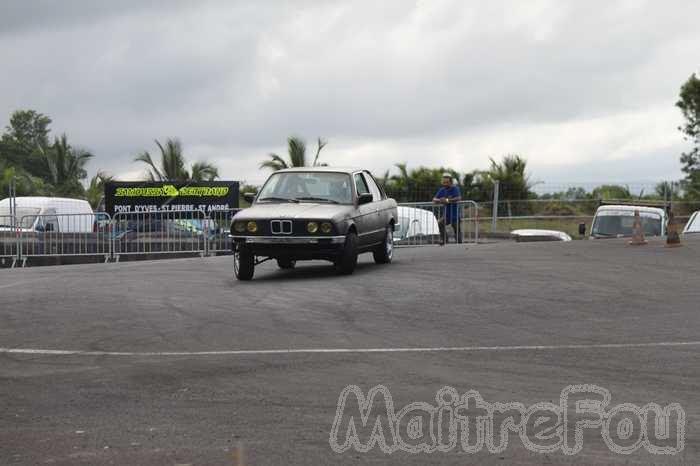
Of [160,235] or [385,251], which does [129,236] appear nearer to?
[160,235]

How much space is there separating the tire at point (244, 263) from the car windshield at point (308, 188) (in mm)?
1041

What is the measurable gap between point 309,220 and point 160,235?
39.7 feet

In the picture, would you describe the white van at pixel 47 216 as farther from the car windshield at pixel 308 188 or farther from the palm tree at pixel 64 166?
the palm tree at pixel 64 166

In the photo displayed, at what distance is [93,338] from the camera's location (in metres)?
10.4

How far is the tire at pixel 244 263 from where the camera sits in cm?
1612

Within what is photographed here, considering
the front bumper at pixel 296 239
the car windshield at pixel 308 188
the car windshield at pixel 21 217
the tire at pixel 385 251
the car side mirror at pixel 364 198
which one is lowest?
the tire at pixel 385 251

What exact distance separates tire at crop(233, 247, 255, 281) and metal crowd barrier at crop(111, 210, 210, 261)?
1061 cm

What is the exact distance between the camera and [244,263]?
16156 mm

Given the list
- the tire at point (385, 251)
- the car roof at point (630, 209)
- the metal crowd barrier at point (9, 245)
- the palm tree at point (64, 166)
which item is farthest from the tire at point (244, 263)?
the palm tree at point (64, 166)

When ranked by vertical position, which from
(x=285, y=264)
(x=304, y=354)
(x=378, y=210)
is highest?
(x=378, y=210)

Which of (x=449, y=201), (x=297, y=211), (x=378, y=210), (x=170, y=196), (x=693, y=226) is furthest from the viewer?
(x=170, y=196)

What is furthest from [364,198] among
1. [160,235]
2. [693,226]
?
[693,226]

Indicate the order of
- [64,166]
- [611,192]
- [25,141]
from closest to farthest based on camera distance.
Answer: [611,192]
[64,166]
[25,141]

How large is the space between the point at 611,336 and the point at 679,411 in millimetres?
3479
